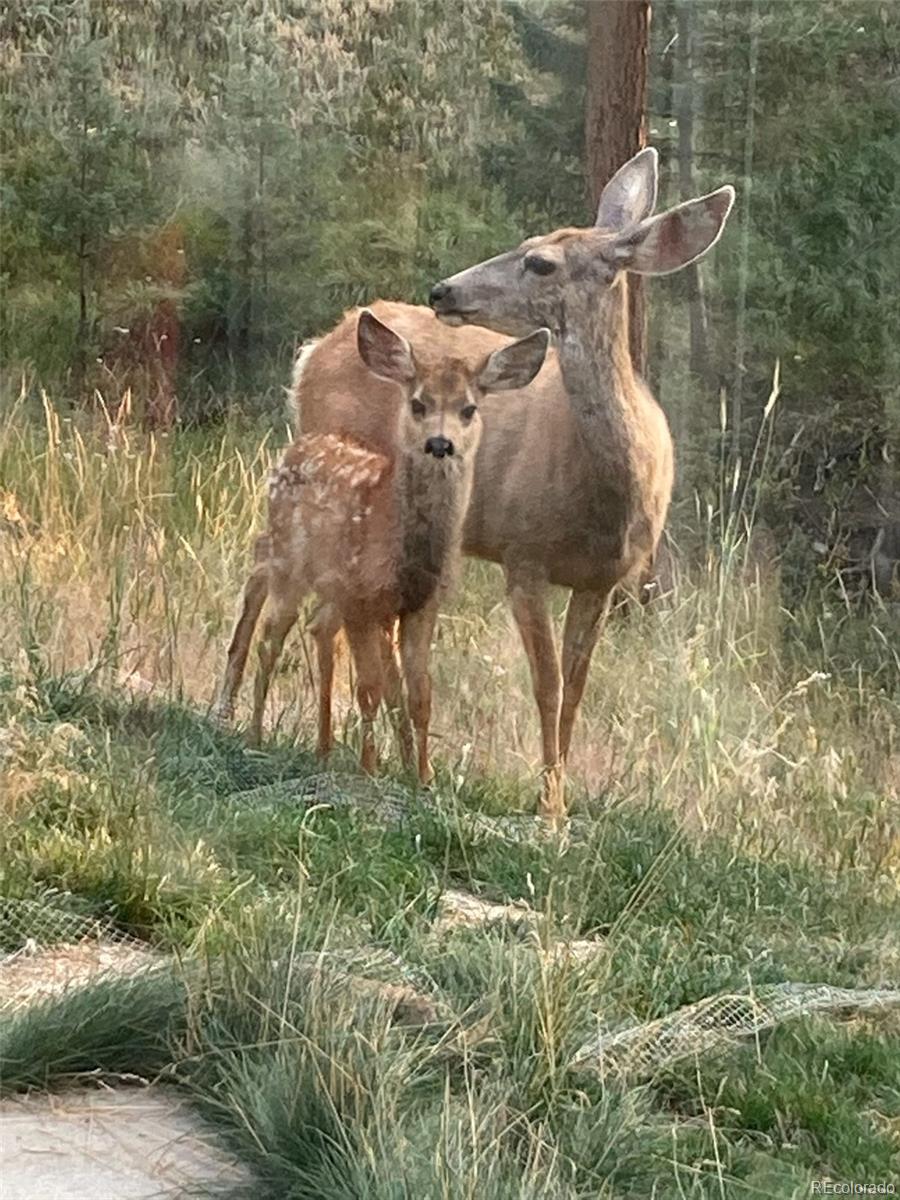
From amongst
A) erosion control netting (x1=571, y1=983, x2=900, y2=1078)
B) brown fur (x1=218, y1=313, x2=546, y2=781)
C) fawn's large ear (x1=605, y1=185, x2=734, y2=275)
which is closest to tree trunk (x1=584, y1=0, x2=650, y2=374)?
fawn's large ear (x1=605, y1=185, x2=734, y2=275)

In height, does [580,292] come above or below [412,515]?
above

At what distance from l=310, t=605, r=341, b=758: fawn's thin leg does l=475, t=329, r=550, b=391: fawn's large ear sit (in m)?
0.67

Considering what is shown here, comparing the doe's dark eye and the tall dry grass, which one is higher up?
the doe's dark eye

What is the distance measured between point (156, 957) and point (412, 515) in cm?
121

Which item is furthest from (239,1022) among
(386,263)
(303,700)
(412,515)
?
(386,263)

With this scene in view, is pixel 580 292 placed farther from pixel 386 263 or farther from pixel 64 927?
pixel 64 927

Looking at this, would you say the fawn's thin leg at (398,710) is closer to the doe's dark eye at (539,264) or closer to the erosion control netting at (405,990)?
the erosion control netting at (405,990)

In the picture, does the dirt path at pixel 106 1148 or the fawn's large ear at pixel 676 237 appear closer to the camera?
the dirt path at pixel 106 1148

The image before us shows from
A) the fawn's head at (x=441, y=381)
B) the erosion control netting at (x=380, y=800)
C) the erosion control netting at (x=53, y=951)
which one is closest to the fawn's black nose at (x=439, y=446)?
the fawn's head at (x=441, y=381)

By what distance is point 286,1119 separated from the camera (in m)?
4.07

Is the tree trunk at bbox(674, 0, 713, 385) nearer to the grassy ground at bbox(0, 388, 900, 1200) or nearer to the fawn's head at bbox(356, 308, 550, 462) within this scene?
the fawn's head at bbox(356, 308, 550, 462)

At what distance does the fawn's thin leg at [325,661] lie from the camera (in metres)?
4.91

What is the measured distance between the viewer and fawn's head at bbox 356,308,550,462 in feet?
15.9

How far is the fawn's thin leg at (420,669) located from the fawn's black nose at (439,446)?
1.12ft
